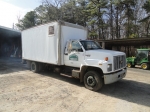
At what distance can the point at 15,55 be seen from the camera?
22.0 meters

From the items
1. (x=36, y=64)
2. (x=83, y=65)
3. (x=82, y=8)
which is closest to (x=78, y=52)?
(x=83, y=65)

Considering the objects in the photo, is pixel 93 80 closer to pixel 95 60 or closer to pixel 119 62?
pixel 95 60

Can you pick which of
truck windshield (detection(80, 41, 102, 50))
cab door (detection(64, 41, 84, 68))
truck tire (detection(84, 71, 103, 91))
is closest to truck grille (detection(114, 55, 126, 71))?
truck tire (detection(84, 71, 103, 91))

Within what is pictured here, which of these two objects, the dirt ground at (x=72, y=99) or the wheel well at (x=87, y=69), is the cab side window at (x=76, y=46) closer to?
the wheel well at (x=87, y=69)

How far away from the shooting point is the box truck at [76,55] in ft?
17.8

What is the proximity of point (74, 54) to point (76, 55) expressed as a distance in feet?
0.45

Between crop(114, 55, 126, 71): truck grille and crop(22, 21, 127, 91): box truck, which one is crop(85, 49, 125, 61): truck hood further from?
crop(114, 55, 126, 71): truck grille

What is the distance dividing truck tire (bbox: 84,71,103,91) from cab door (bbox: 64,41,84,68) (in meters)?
0.73

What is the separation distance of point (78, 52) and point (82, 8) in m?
24.8

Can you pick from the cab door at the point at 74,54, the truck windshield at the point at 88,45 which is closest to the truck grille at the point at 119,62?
the truck windshield at the point at 88,45

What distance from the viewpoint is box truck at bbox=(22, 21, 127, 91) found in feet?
17.8

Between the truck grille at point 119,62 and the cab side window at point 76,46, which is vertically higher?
the cab side window at point 76,46

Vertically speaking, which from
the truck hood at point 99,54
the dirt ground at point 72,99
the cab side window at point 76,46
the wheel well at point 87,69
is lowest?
the dirt ground at point 72,99

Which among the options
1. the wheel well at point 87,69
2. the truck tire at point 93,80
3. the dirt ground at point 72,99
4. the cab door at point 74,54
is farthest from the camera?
the cab door at point 74,54
